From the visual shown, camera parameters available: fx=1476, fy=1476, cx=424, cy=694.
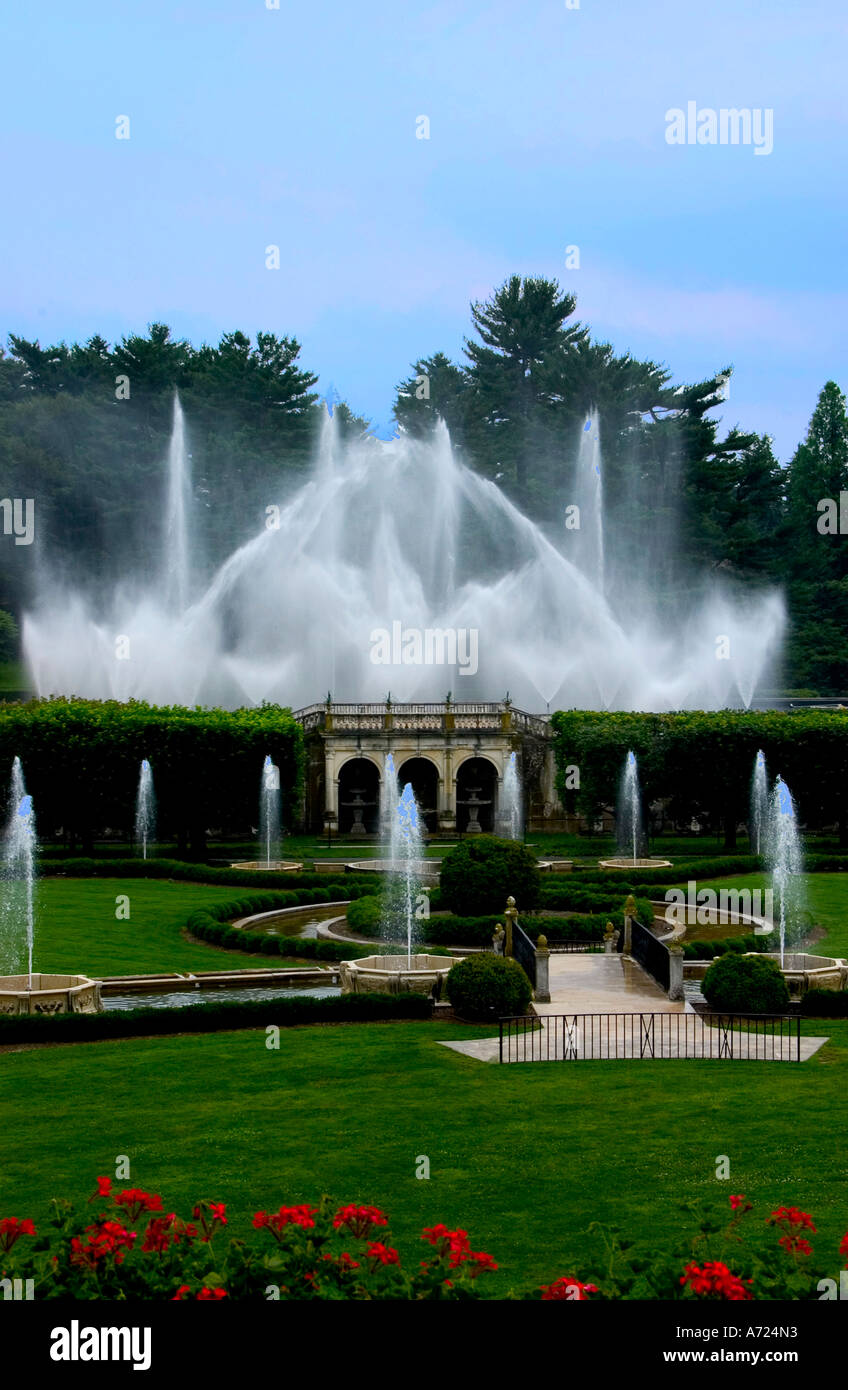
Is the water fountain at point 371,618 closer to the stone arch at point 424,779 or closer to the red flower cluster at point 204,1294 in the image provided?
the stone arch at point 424,779

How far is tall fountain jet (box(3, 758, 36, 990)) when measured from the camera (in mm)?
31250

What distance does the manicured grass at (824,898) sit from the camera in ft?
110

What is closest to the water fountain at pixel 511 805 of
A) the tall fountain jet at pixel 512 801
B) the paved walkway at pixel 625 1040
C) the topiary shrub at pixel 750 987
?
the tall fountain jet at pixel 512 801

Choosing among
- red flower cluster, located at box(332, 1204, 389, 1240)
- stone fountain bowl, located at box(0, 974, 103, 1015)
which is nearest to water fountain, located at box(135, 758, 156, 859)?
stone fountain bowl, located at box(0, 974, 103, 1015)

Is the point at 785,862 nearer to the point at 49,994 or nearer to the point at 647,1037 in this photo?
the point at 647,1037

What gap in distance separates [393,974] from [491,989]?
291 cm

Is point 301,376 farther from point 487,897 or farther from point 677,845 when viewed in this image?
point 487,897

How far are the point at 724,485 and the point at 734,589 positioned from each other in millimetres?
7225

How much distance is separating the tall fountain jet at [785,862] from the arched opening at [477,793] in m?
15.3

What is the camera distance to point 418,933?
34000 millimetres

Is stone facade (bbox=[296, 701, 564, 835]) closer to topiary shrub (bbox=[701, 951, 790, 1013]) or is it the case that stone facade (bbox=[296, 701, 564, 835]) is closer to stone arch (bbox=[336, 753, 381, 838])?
stone arch (bbox=[336, 753, 381, 838])

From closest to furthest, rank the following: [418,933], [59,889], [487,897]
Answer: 1. [418,933]
2. [487,897]
3. [59,889]

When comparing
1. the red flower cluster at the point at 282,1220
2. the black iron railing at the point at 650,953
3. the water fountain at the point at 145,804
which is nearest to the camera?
the red flower cluster at the point at 282,1220
